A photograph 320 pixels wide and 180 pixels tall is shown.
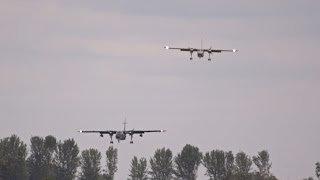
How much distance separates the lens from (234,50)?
594 feet

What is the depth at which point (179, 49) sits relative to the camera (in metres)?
191

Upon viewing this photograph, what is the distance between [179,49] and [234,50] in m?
13.2

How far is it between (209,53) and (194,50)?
103 inches

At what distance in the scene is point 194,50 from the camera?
620 ft

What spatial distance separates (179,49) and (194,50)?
3.21 meters

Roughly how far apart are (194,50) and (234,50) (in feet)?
33.0

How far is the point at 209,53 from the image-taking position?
→ 18850 cm

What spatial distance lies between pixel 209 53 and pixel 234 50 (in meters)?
8.27

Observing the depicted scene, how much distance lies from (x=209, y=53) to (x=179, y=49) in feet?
18.6
